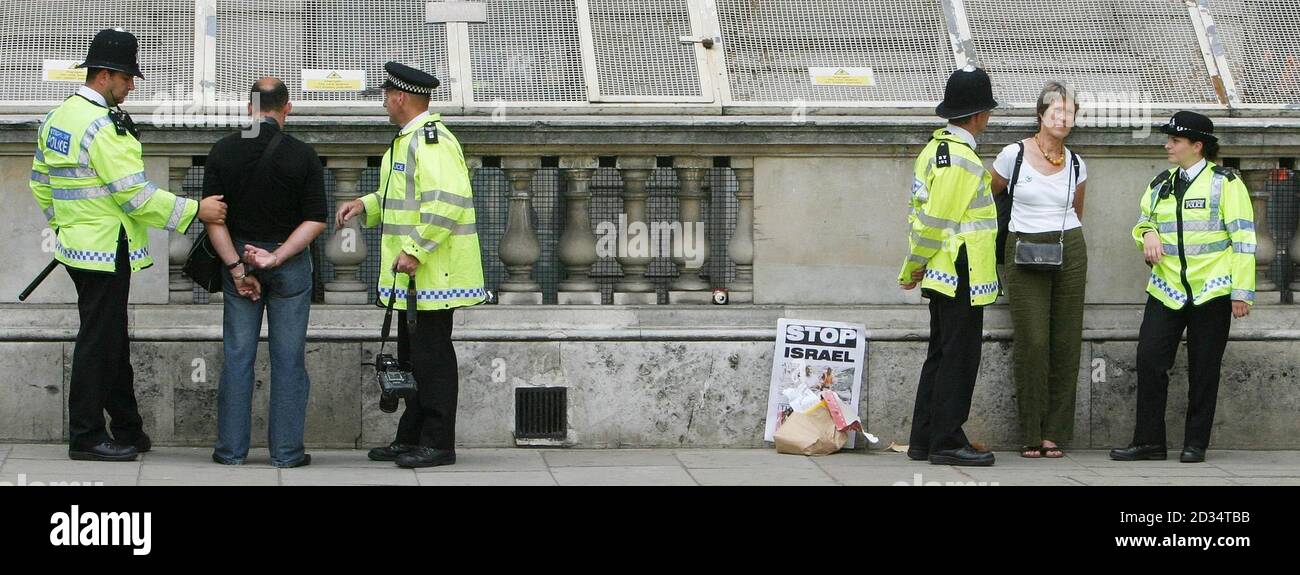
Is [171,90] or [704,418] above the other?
[171,90]

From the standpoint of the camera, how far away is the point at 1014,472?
28.3 ft

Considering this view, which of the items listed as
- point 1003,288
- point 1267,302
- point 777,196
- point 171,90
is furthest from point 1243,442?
point 171,90

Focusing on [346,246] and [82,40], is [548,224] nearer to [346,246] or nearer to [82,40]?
[346,246]

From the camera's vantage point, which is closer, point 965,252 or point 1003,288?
point 965,252

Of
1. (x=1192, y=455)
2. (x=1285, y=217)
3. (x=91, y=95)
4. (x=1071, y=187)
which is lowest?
(x=1192, y=455)

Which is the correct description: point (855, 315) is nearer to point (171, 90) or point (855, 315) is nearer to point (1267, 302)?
point (1267, 302)

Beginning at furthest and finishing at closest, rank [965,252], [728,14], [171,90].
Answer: [728,14] < [171,90] < [965,252]

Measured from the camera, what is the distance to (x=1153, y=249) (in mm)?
9016

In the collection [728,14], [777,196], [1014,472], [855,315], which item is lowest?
[1014,472]

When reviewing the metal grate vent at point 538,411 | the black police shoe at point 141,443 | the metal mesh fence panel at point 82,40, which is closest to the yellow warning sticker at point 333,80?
the metal mesh fence panel at point 82,40

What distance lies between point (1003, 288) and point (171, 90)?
14.6 feet

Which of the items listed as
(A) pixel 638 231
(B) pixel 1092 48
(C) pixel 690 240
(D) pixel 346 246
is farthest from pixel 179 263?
(B) pixel 1092 48

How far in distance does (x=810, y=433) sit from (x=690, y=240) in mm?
1201

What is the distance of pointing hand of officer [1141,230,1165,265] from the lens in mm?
9016
